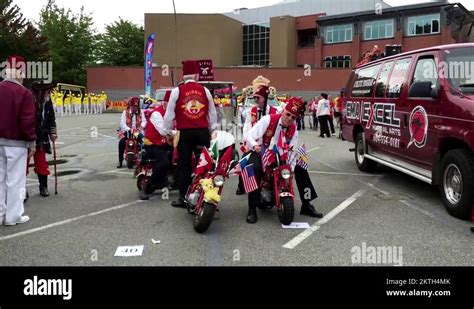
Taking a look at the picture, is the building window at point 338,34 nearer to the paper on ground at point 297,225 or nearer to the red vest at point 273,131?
the red vest at point 273,131

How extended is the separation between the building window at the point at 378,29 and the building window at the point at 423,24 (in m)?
2.19

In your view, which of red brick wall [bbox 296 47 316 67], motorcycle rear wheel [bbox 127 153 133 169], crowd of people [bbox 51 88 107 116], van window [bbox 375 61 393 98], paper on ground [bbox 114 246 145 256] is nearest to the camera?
paper on ground [bbox 114 246 145 256]

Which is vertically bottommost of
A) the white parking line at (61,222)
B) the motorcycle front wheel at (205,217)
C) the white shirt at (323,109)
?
the white parking line at (61,222)

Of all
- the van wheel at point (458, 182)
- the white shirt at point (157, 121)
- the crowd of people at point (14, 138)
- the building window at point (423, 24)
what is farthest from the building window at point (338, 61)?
the crowd of people at point (14, 138)

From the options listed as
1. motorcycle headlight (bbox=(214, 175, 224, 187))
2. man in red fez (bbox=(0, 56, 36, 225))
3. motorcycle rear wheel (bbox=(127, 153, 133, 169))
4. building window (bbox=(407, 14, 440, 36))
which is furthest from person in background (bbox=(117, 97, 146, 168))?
building window (bbox=(407, 14, 440, 36))

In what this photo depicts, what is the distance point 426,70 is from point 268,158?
2.81m

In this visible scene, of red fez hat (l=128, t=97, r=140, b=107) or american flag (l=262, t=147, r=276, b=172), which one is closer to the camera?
american flag (l=262, t=147, r=276, b=172)

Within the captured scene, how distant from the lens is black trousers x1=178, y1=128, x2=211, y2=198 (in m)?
6.68

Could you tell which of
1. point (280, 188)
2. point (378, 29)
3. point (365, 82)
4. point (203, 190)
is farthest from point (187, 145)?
point (378, 29)

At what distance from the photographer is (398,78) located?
804 centimetres

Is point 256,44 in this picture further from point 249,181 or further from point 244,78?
point 249,181

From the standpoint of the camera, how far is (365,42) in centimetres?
5569

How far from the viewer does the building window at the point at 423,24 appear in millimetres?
50125

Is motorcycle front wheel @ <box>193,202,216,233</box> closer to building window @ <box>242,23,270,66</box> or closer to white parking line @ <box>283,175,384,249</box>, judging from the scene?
white parking line @ <box>283,175,384,249</box>
